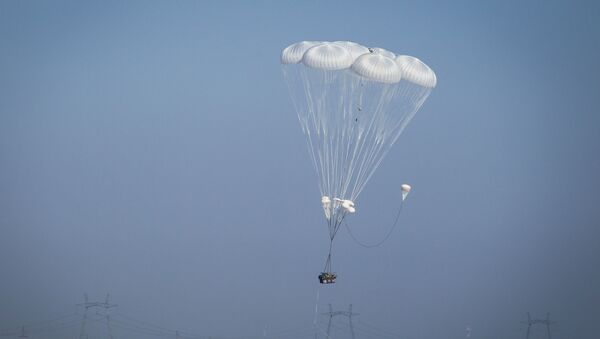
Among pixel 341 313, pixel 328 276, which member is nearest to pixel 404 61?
pixel 328 276

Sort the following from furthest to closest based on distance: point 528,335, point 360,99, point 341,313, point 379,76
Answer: point 528,335 < point 341,313 < point 360,99 < point 379,76

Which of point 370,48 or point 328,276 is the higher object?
point 370,48

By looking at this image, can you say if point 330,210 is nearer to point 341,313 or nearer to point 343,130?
point 343,130

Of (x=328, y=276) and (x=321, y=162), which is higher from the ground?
(x=321, y=162)

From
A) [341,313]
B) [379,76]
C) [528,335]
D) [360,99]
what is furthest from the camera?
[528,335]

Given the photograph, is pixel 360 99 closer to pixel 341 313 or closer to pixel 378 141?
pixel 378 141

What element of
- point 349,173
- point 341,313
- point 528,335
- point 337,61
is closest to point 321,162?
point 349,173

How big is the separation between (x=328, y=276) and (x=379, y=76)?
36.4 feet

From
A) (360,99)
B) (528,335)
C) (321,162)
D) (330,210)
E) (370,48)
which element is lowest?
(528,335)

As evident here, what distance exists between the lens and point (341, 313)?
268ft

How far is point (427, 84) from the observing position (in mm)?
43625

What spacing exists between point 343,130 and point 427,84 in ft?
17.3

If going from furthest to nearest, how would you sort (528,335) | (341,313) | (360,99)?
(528,335)
(341,313)
(360,99)

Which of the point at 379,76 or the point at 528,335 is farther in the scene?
the point at 528,335
